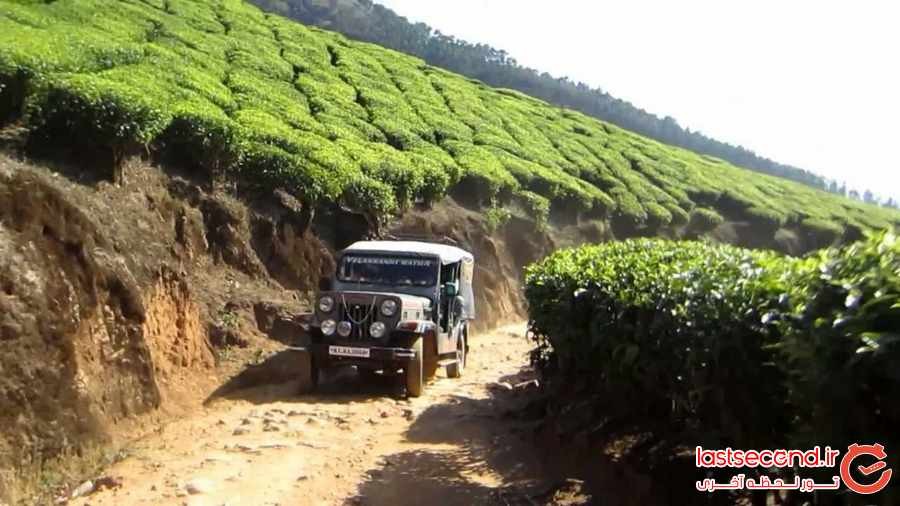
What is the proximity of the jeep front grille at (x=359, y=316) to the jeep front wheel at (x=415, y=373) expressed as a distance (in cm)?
74

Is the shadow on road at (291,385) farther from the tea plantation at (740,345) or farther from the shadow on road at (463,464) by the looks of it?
the tea plantation at (740,345)

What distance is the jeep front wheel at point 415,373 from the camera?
11.7 meters

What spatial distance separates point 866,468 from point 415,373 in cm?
874

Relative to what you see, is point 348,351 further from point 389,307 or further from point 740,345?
point 740,345

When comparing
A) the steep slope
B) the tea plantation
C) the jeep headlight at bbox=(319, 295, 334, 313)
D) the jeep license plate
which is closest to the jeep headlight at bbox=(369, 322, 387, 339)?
the jeep license plate

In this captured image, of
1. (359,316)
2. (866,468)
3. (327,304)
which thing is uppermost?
(866,468)

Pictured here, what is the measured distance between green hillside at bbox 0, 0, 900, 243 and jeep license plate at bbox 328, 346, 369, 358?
4202 mm

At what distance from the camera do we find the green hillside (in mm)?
12492

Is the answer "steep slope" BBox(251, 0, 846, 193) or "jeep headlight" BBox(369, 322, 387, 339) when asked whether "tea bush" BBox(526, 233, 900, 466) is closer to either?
"jeep headlight" BBox(369, 322, 387, 339)

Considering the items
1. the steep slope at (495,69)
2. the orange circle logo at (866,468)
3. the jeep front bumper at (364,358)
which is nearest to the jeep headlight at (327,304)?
the jeep front bumper at (364,358)

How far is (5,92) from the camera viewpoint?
38.7 feet

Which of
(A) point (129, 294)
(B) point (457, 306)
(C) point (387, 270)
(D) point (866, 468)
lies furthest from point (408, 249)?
(D) point (866, 468)

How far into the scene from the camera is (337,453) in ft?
29.2

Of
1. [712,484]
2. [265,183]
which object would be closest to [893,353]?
[712,484]
